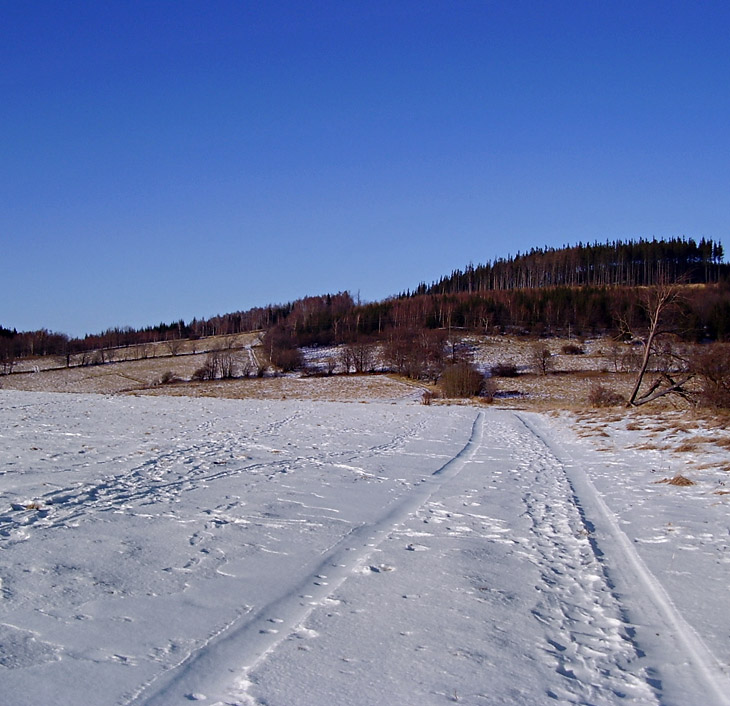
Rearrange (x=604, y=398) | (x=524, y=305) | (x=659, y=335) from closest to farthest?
(x=659, y=335) → (x=604, y=398) → (x=524, y=305)

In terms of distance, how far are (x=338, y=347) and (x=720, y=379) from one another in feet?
281

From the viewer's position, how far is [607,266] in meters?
158

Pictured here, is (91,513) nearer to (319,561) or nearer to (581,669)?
(319,561)

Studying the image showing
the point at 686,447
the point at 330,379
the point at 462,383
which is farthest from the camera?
the point at 330,379

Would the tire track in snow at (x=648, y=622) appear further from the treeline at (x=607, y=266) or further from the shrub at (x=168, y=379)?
the treeline at (x=607, y=266)

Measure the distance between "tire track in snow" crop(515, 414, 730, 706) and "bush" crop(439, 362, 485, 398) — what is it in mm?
48307

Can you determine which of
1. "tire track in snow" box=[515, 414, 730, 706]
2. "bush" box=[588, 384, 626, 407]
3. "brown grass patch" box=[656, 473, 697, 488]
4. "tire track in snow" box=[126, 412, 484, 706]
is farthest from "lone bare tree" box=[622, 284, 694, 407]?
"tire track in snow" box=[126, 412, 484, 706]

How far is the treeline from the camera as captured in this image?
149750 millimetres

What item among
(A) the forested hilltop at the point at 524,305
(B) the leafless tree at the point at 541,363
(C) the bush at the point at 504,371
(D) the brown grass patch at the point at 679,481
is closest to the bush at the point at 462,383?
(C) the bush at the point at 504,371

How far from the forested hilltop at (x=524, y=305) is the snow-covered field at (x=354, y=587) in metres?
85.8

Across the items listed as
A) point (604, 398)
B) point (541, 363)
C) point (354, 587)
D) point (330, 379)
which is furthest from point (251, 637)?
point (541, 363)

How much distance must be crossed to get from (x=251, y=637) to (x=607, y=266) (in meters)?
169

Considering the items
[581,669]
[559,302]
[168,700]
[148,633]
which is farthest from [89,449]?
[559,302]

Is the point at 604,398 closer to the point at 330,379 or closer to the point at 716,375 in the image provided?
the point at 716,375
